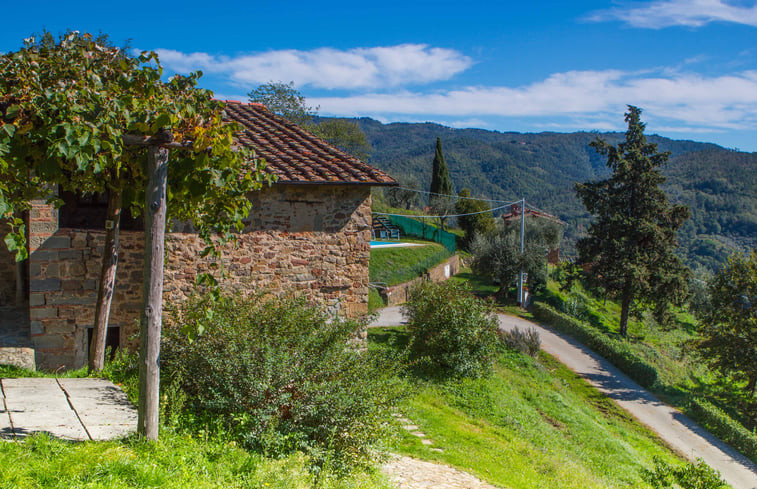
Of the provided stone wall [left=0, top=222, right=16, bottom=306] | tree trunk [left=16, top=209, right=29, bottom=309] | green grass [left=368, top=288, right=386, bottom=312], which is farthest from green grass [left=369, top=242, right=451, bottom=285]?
tree trunk [left=16, top=209, right=29, bottom=309]

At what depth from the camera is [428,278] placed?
3053cm

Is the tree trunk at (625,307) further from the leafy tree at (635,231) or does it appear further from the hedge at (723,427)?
the hedge at (723,427)

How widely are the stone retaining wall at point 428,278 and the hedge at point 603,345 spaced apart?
5.97 metres

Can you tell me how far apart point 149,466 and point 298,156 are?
7763 millimetres

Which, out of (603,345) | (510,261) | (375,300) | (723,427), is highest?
(510,261)

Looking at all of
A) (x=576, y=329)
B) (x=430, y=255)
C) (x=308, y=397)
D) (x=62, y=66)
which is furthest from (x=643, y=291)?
(x=62, y=66)

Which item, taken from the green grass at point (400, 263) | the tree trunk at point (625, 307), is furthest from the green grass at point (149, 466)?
the tree trunk at point (625, 307)

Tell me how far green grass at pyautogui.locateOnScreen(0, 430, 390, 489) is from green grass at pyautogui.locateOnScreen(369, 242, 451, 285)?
72.1ft

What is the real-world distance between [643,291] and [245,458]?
26935 millimetres

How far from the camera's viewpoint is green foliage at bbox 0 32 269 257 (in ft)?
15.3

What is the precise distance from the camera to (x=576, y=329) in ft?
89.5

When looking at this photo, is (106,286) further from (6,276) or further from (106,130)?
(6,276)

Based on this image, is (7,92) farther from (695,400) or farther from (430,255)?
(430,255)

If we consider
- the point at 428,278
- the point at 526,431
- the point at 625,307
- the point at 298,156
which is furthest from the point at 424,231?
the point at 526,431
